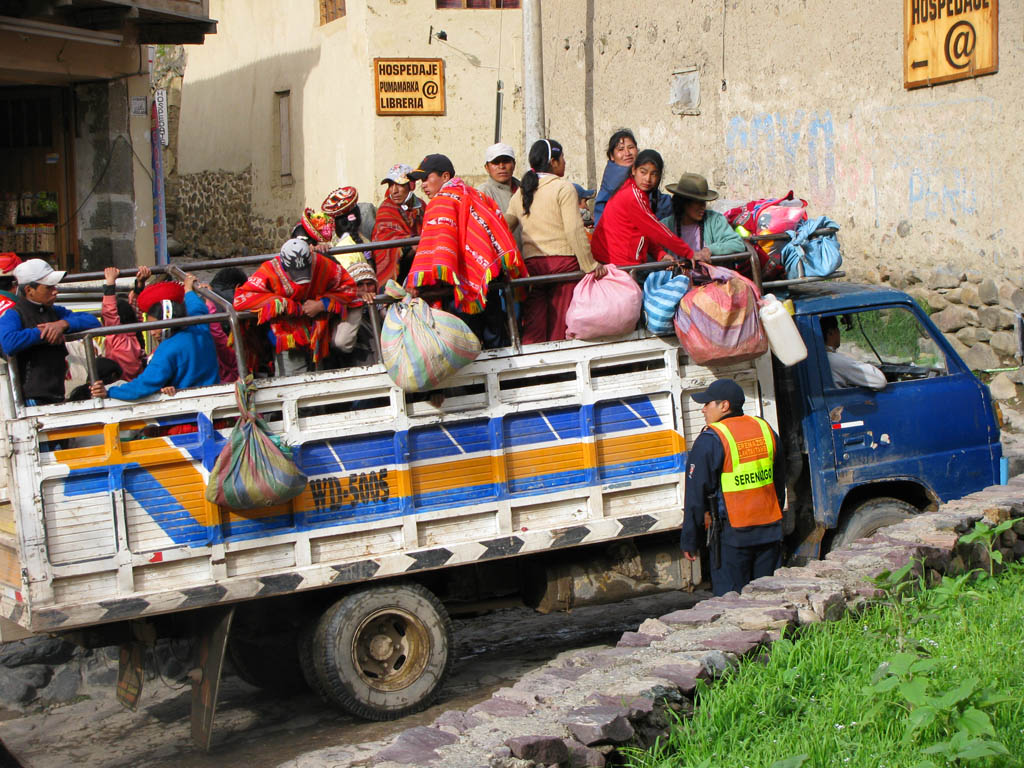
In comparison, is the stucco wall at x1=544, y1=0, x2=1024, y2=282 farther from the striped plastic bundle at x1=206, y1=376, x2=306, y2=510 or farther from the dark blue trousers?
the striped plastic bundle at x1=206, y1=376, x2=306, y2=510

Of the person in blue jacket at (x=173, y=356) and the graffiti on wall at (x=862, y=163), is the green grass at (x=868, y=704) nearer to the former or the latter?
the person in blue jacket at (x=173, y=356)

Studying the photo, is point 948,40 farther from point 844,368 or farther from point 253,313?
point 253,313

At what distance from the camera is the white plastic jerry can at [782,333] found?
618 centimetres

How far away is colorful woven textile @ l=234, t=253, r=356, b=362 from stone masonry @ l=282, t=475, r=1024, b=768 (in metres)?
1.93

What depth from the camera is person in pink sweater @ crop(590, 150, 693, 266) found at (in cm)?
644

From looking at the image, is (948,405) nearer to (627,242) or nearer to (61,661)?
(627,242)

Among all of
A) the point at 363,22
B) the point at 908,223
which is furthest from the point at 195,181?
the point at 908,223

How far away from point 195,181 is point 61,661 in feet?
49.2

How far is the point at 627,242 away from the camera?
21.4ft

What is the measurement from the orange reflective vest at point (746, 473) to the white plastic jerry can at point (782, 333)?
1.81 feet

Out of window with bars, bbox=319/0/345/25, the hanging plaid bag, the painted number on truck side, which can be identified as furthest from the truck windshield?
window with bars, bbox=319/0/345/25

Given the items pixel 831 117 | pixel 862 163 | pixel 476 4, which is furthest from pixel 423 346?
pixel 476 4

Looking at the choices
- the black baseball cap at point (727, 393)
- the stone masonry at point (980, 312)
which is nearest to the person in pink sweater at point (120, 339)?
the black baseball cap at point (727, 393)

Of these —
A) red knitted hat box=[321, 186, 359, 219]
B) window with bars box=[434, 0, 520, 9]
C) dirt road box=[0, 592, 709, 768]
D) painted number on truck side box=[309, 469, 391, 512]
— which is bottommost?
dirt road box=[0, 592, 709, 768]
